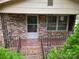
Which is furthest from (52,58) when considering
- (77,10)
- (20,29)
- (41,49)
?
(20,29)

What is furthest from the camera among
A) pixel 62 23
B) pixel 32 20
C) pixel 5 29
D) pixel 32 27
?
pixel 62 23

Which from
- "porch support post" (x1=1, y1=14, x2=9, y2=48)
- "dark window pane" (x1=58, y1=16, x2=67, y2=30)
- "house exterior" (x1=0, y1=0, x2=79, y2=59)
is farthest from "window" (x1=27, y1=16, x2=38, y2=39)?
"dark window pane" (x1=58, y1=16, x2=67, y2=30)

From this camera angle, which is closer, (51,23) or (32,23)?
(32,23)

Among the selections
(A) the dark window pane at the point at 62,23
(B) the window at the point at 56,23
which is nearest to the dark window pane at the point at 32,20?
(B) the window at the point at 56,23

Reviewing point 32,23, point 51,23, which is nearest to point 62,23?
point 51,23

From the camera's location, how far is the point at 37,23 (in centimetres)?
1280

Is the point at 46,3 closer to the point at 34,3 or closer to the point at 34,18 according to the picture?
the point at 34,3

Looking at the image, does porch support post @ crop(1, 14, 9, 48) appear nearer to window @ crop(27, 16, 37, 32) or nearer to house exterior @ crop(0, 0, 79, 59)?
house exterior @ crop(0, 0, 79, 59)

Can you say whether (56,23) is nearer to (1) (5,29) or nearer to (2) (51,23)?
(2) (51,23)

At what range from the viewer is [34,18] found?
12.8 m

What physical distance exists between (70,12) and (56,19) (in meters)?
1.63

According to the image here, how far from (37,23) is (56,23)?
1412 millimetres

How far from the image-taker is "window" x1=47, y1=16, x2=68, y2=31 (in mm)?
12880

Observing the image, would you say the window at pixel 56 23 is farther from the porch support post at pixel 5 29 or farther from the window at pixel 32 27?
the porch support post at pixel 5 29
